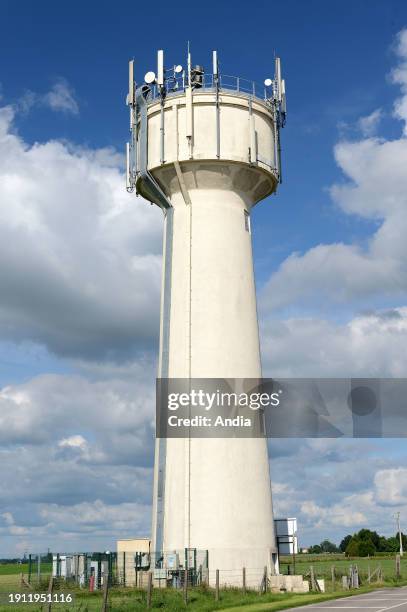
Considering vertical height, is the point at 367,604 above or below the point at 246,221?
below

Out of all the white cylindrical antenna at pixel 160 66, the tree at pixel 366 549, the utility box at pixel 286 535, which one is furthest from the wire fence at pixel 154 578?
the tree at pixel 366 549

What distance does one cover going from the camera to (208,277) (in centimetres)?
3600

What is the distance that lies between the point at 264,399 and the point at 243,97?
45.6 feet

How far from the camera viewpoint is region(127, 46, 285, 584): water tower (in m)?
33.8

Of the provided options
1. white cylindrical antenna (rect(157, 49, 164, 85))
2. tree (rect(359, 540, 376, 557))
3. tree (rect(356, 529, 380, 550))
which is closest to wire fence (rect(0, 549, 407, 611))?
white cylindrical antenna (rect(157, 49, 164, 85))

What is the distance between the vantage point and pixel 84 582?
116ft

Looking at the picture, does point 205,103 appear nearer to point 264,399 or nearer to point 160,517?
point 264,399

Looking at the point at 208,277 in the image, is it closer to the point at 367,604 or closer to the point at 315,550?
the point at 367,604

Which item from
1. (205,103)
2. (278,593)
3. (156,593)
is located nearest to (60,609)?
(156,593)

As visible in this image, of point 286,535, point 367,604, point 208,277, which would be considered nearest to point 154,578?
point 286,535

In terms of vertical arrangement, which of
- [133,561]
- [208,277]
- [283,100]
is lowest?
[133,561]

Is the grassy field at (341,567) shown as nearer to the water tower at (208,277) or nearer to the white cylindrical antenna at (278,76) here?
the water tower at (208,277)

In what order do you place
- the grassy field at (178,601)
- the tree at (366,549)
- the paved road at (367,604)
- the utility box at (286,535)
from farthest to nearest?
the tree at (366,549) → the utility box at (286,535) → the paved road at (367,604) → the grassy field at (178,601)

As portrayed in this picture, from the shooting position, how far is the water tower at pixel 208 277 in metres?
33.8
